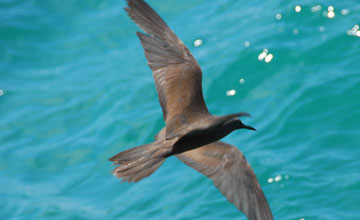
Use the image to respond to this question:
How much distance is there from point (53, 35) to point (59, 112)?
199cm

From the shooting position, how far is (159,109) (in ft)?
26.2

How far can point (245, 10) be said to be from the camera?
9148mm

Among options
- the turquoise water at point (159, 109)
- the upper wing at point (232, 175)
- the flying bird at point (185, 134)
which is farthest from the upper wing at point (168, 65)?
the turquoise water at point (159, 109)

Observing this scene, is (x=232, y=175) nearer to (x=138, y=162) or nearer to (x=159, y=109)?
(x=138, y=162)

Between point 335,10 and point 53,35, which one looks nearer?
point 335,10

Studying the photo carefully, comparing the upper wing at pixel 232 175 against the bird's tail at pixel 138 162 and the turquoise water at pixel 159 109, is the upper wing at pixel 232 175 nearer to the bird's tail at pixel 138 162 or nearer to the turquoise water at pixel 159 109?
the bird's tail at pixel 138 162

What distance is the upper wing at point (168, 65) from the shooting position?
4926mm

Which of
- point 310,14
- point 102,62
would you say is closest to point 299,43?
point 310,14

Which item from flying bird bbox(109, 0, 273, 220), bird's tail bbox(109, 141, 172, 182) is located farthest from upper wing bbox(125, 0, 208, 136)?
bird's tail bbox(109, 141, 172, 182)

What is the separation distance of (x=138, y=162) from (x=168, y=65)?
1181mm

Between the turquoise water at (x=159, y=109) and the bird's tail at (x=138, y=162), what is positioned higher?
the turquoise water at (x=159, y=109)

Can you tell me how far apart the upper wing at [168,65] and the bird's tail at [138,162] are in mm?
524

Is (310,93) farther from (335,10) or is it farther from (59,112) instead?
(59,112)

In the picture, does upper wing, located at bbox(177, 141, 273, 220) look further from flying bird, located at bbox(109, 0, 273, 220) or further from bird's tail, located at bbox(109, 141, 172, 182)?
bird's tail, located at bbox(109, 141, 172, 182)
